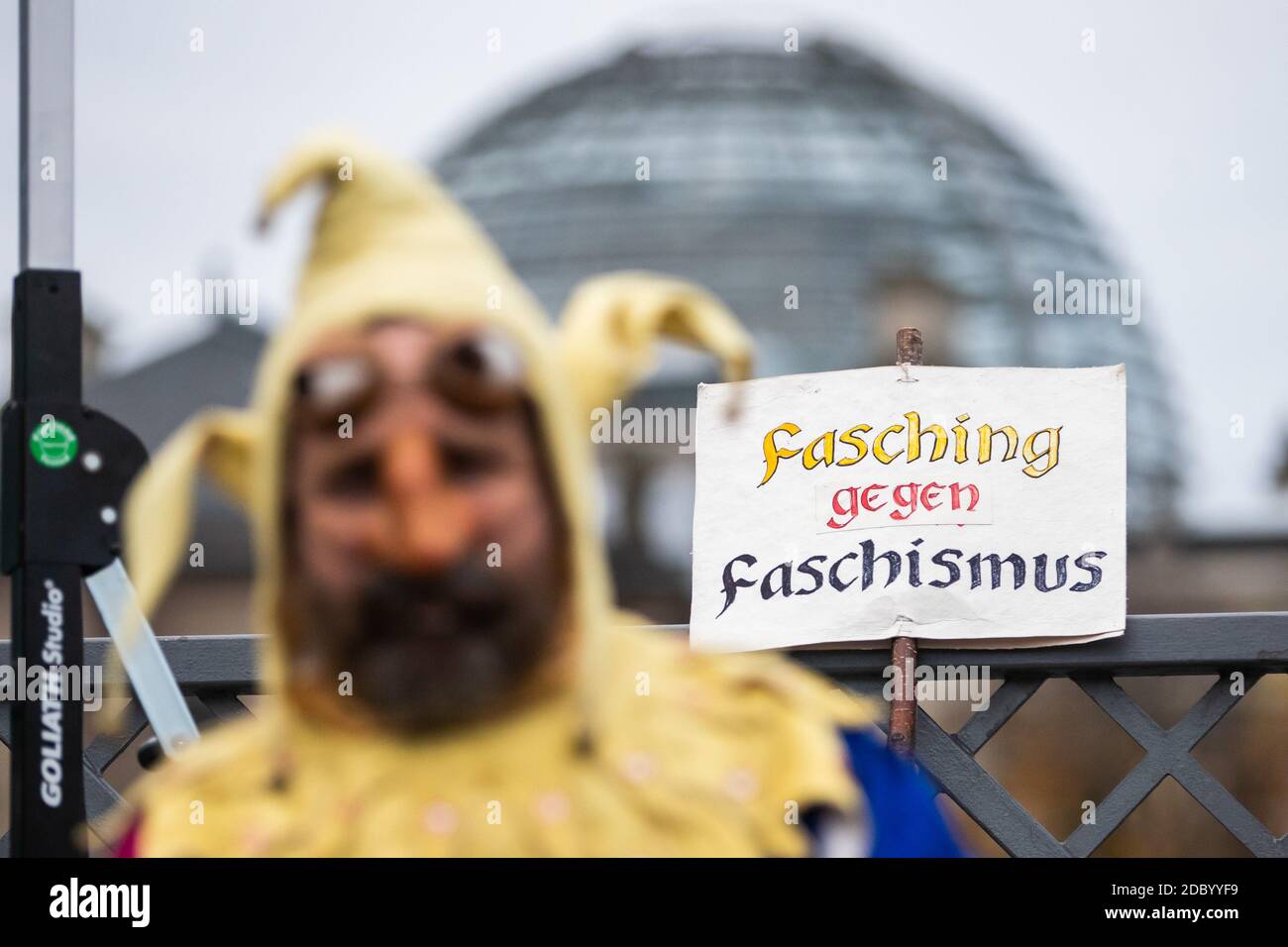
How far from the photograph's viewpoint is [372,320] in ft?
8.66

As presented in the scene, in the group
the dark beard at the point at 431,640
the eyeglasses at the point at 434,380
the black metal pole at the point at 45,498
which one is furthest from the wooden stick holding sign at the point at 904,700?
the eyeglasses at the point at 434,380

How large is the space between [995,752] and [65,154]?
653 inches

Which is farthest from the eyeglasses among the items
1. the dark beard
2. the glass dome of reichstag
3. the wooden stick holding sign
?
the glass dome of reichstag

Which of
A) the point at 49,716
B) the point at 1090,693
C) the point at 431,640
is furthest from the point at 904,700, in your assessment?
the point at 431,640

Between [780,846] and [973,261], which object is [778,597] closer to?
[780,846]

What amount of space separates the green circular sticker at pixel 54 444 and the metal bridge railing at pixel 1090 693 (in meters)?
1.50

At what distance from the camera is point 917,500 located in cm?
459

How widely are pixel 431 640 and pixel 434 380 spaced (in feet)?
1.17

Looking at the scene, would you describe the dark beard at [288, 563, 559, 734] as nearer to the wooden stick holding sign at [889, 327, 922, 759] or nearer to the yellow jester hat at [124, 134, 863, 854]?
the yellow jester hat at [124, 134, 863, 854]

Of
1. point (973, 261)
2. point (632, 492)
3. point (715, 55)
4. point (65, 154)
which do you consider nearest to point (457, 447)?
point (65, 154)

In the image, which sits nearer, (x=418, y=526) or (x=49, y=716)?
(x=418, y=526)

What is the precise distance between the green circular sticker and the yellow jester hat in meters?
0.52

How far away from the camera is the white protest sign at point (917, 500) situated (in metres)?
4.61

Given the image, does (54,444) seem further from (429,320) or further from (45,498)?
(429,320)
